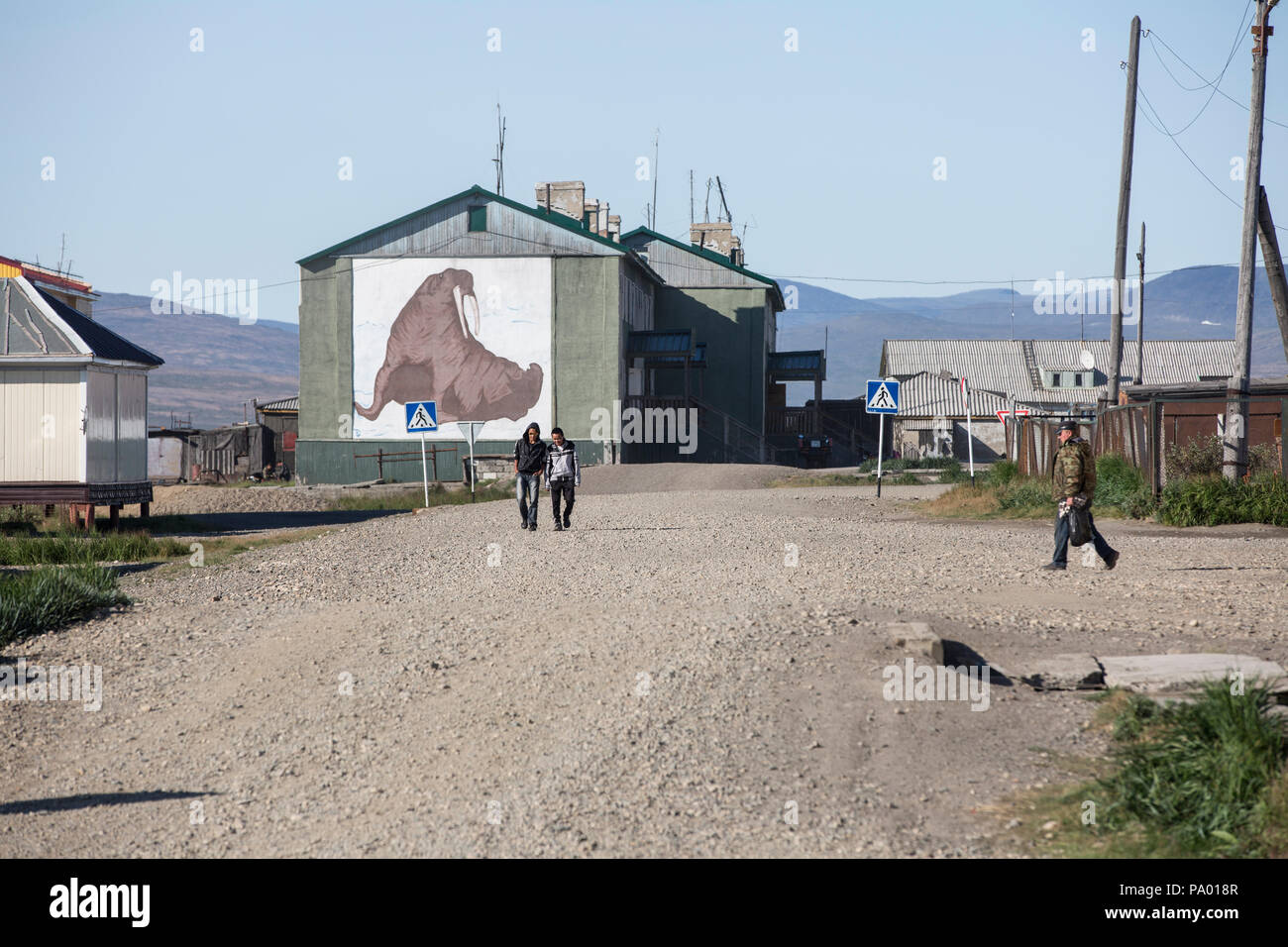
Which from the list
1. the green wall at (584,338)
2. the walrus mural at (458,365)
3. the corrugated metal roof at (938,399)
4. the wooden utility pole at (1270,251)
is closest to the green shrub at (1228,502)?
the wooden utility pole at (1270,251)

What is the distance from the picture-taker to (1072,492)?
544 inches

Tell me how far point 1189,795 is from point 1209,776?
16cm

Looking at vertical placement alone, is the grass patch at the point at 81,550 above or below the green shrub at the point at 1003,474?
below

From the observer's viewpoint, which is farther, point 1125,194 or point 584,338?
point 584,338

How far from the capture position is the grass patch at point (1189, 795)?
582cm

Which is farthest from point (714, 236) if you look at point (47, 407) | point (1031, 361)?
point (47, 407)

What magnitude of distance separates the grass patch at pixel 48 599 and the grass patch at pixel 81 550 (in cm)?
331

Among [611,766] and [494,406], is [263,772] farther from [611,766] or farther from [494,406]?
[494,406]

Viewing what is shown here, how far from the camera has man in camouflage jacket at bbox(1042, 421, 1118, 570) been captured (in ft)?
45.0

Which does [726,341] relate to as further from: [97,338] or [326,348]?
[97,338]

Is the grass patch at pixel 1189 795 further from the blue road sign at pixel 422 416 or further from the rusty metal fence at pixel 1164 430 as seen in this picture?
the blue road sign at pixel 422 416

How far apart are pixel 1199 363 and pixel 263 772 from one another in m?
90.6
